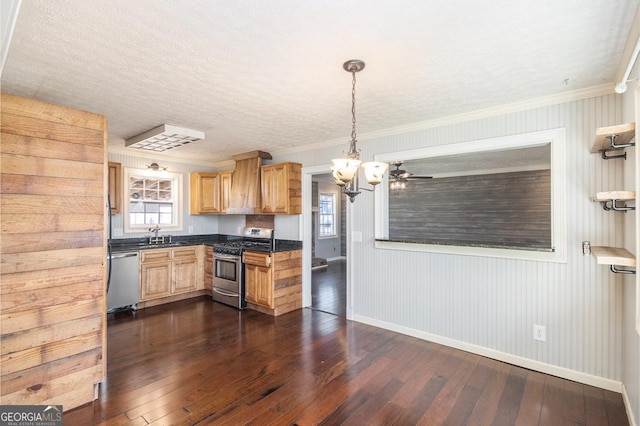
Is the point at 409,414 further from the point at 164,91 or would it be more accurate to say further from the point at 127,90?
the point at 127,90

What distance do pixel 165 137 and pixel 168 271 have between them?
2227 millimetres

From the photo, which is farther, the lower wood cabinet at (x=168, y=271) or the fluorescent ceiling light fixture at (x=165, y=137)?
the lower wood cabinet at (x=168, y=271)

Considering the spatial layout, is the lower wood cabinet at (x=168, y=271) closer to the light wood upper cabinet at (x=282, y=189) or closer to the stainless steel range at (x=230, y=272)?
the stainless steel range at (x=230, y=272)

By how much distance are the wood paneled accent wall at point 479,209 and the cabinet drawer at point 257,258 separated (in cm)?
309

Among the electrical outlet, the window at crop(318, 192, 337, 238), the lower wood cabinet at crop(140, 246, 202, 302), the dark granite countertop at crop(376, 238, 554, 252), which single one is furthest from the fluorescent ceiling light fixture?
the window at crop(318, 192, 337, 238)

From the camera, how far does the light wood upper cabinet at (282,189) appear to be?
183 inches

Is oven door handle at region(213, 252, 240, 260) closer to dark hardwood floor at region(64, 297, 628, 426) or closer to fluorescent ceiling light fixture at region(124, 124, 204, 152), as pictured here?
dark hardwood floor at region(64, 297, 628, 426)

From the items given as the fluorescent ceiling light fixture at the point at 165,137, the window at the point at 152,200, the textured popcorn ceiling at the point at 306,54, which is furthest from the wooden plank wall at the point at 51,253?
the window at the point at 152,200

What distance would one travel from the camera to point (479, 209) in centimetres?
660

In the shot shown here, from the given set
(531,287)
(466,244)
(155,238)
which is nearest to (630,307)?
(531,287)

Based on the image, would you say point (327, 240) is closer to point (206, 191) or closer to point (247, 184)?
point (206, 191)

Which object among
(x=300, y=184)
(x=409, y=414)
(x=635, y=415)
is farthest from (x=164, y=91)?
(x=635, y=415)

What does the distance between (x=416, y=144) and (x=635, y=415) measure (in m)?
2.81

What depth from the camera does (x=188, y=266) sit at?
525cm
